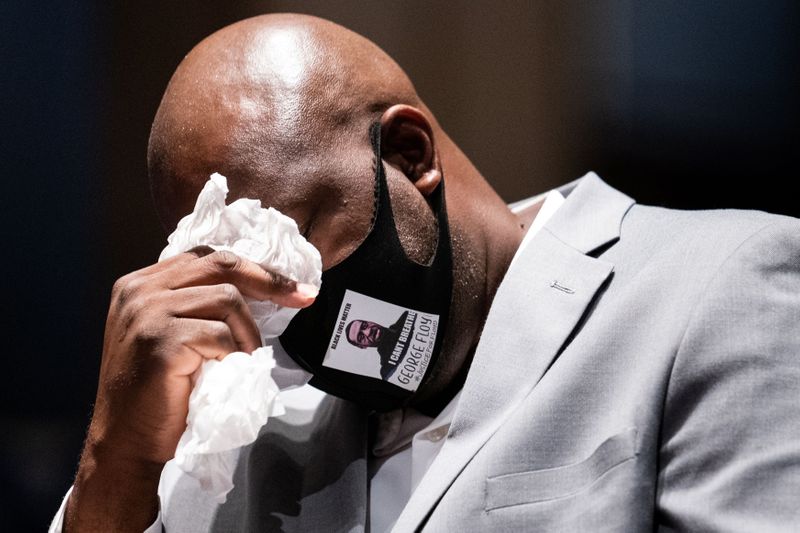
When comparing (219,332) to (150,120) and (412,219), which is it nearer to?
(412,219)

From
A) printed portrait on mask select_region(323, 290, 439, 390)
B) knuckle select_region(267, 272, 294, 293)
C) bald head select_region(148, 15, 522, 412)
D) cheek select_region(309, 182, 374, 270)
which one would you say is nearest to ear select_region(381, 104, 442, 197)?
bald head select_region(148, 15, 522, 412)

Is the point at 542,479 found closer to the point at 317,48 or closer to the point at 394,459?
the point at 394,459

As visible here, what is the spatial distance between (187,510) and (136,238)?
0.77 metres

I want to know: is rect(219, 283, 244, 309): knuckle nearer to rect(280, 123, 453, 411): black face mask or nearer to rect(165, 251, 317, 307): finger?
rect(165, 251, 317, 307): finger

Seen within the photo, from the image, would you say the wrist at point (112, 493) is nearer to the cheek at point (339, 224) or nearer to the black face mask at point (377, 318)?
the black face mask at point (377, 318)

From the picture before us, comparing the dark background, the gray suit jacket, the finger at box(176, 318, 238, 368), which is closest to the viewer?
the gray suit jacket

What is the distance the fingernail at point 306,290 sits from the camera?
1.35 metres

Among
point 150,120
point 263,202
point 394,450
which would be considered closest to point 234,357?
point 263,202

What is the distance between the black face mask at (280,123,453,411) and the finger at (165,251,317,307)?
0.13 metres

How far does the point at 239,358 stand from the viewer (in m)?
1.28

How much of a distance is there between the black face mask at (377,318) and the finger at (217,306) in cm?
18

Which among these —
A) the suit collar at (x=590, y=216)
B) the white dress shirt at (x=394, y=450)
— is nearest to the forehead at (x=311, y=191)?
the white dress shirt at (x=394, y=450)

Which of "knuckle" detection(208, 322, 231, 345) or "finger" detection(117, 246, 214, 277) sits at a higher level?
"finger" detection(117, 246, 214, 277)

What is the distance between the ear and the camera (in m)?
1.59
